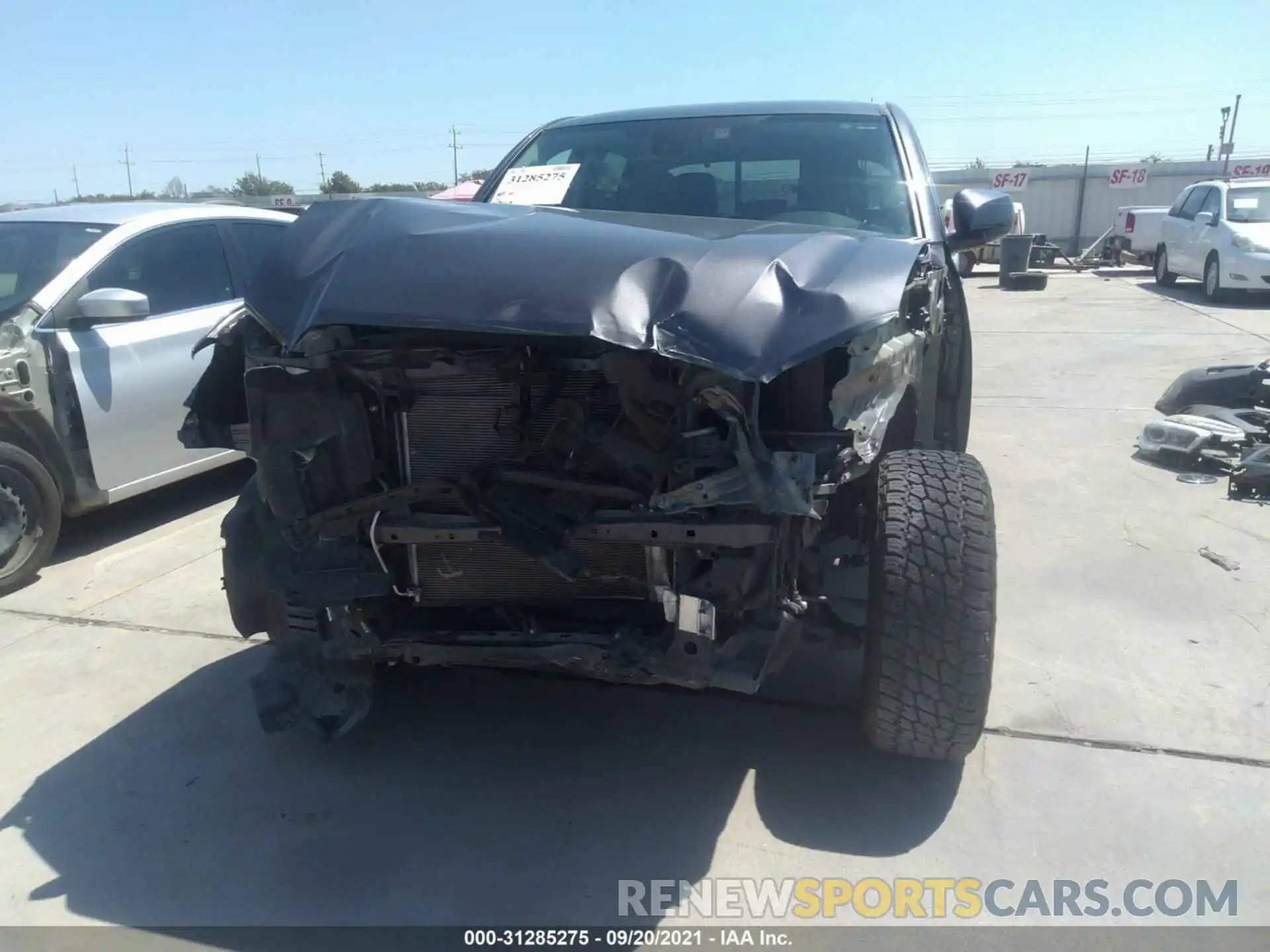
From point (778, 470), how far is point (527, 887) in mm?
1228

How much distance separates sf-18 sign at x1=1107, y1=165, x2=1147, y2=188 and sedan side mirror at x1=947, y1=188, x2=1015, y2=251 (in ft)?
81.0

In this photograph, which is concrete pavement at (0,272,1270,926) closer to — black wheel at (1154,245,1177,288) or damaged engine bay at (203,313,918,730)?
damaged engine bay at (203,313,918,730)

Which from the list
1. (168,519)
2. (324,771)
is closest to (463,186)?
(168,519)

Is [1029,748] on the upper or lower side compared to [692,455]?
lower

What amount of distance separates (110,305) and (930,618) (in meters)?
3.85

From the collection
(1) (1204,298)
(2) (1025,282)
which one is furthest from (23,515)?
(2) (1025,282)

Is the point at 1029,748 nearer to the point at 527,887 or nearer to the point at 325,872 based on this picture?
the point at 527,887

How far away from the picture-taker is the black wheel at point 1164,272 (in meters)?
16.0

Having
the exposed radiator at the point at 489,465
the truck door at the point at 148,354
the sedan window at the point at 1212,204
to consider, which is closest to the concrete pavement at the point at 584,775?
the exposed radiator at the point at 489,465

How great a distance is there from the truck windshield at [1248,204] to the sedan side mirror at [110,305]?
13906 millimetres

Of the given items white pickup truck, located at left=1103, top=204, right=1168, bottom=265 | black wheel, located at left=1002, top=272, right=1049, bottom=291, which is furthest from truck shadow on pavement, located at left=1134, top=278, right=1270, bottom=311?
black wheel, located at left=1002, top=272, right=1049, bottom=291

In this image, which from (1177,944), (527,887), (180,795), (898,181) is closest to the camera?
(1177,944)

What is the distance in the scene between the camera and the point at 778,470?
90.7 inches
